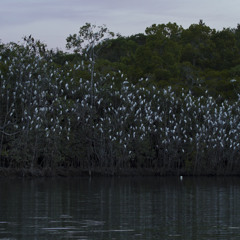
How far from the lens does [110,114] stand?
4859 cm

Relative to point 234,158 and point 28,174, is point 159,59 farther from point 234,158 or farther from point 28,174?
→ point 28,174

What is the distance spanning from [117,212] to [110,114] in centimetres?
2688

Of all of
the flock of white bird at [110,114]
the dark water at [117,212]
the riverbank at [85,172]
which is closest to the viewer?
the dark water at [117,212]

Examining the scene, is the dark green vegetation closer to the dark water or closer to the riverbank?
the riverbank

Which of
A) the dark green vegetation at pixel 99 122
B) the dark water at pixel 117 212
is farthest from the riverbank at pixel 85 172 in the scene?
the dark water at pixel 117 212

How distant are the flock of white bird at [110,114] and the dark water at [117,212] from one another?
8927 millimetres

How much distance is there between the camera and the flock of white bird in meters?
43.1

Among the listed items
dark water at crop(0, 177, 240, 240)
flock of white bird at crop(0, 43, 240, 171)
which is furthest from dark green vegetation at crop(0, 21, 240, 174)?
dark water at crop(0, 177, 240, 240)

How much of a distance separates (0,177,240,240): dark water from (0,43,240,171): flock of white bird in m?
8.93

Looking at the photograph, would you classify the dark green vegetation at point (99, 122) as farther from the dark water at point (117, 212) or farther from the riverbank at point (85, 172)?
the dark water at point (117, 212)

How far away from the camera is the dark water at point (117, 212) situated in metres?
16.9

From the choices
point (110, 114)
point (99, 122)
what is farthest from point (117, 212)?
point (110, 114)

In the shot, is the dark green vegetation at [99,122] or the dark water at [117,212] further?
the dark green vegetation at [99,122]

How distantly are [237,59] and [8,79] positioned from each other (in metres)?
42.3
